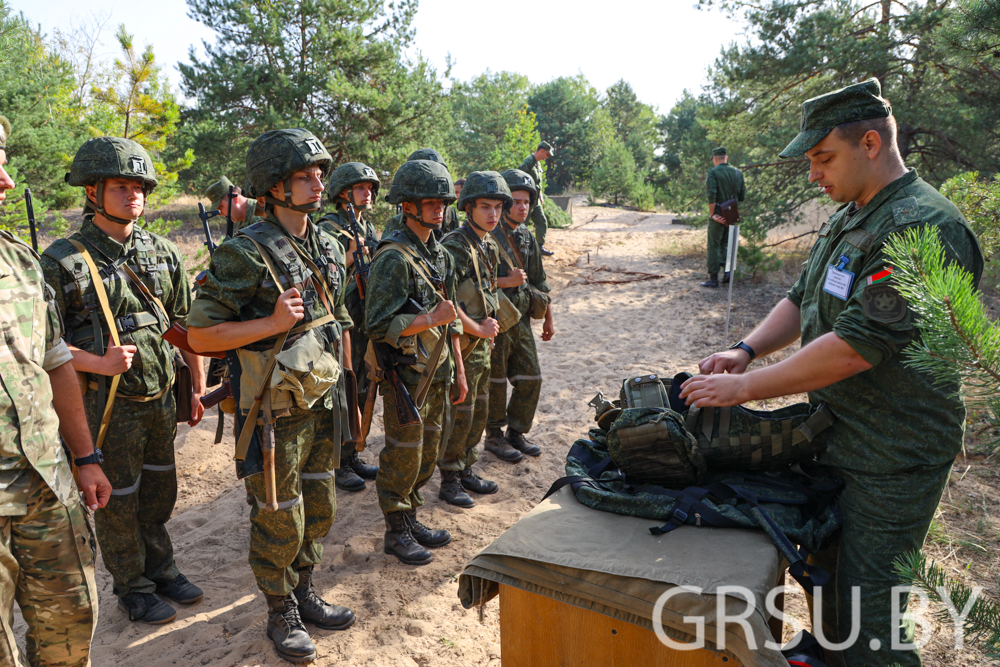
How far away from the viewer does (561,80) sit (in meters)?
41.6

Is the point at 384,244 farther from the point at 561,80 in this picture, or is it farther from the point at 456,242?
the point at 561,80

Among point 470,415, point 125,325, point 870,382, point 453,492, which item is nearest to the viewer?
point 870,382

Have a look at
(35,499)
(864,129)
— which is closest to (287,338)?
(35,499)

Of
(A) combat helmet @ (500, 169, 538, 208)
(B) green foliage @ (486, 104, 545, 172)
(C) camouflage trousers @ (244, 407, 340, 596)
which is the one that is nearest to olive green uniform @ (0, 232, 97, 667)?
(C) camouflage trousers @ (244, 407, 340, 596)

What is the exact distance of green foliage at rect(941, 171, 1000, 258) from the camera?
385 cm

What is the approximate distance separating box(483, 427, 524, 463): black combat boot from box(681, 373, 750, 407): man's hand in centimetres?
344

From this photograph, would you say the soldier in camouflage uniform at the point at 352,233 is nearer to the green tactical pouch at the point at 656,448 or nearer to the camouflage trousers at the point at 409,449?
the camouflage trousers at the point at 409,449

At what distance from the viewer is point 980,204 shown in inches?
160

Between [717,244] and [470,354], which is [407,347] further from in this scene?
[717,244]

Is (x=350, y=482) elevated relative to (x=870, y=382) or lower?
lower

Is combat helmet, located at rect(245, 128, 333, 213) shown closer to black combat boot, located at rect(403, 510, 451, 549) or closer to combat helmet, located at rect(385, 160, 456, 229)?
combat helmet, located at rect(385, 160, 456, 229)

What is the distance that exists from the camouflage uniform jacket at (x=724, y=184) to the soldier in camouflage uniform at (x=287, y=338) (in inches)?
379

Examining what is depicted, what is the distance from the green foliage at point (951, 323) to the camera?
48.8 inches

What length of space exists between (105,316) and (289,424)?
1196 millimetres
